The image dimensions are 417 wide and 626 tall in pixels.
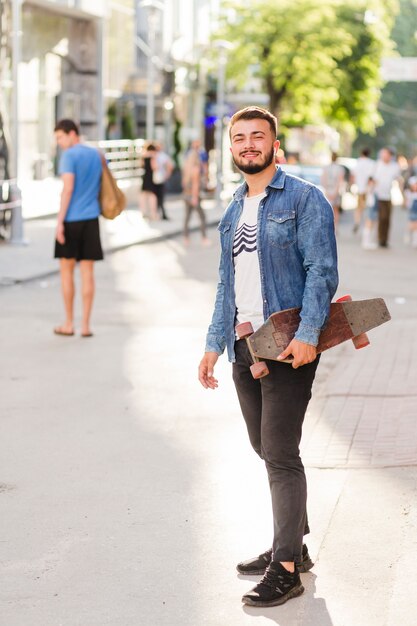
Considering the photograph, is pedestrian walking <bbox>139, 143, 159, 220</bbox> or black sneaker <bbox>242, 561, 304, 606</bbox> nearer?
black sneaker <bbox>242, 561, 304, 606</bbox>

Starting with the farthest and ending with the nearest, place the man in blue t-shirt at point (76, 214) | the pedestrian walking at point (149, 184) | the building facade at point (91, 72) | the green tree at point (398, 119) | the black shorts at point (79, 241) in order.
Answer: the green tree at point (398, 119) → the building facade at point (91, 72) → the pedestrian walking at point (149, 184) → the black shorts at point (79, 241) → the man in blue t-shirt at point (76, 214)

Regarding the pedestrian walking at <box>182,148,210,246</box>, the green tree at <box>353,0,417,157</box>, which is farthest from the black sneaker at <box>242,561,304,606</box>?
the green tree at <box>353,0,417,157</box>

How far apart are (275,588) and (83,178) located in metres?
6.90

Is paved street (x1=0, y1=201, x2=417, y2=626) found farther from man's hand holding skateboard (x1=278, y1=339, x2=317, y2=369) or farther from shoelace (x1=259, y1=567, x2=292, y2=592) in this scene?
man's hand holding skateboard (x1=278, y1=339, x2=317, y2=369)

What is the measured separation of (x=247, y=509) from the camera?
5.92 m

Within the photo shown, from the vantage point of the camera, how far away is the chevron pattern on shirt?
473 centimetres

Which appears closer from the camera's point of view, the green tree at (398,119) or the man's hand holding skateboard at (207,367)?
the man's hand holding skateboard at (207,367)

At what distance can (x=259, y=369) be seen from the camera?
4664 mm

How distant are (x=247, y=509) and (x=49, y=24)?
1198 inches

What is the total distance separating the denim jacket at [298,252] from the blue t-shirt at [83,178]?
257 inches

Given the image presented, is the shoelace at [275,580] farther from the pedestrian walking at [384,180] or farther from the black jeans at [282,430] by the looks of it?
the pedestrian walking at [384,180]

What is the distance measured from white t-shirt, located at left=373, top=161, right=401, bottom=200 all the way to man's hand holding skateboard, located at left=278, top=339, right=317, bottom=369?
61.2ft

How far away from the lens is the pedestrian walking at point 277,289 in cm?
463

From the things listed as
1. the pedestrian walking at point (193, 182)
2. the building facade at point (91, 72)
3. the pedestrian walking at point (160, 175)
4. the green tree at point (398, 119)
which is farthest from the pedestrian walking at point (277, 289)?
the green tree at point (398, 119)
